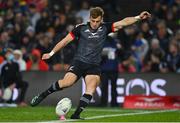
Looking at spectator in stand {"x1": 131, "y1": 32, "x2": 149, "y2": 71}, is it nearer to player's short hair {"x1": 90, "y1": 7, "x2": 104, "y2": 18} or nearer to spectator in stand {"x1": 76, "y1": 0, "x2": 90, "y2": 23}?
spectator in stand {"x1": 76, "y1": 0, "x2": 90, "y2": 23}

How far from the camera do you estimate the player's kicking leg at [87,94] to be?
1550cm

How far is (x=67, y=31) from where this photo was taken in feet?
85.1

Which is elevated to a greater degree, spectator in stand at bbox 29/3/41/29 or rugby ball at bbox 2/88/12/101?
spectator in stand at bbox 29/3/41/29

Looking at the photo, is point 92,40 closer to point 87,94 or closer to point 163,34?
point 87,94

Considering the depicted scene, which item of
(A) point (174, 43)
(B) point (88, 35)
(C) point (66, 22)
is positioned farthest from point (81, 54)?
(C) point (66, 22)

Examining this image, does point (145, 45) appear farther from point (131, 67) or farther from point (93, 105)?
point (93, 105)

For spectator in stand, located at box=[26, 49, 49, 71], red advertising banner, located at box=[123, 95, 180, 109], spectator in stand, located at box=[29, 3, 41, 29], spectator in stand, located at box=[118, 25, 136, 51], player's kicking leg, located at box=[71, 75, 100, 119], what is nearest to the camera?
player's kicking leg, located at box=[71, 75, 100, 119]

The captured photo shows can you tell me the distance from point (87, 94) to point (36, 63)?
10.2m

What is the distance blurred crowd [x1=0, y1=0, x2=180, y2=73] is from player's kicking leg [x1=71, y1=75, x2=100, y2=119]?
7.79 m

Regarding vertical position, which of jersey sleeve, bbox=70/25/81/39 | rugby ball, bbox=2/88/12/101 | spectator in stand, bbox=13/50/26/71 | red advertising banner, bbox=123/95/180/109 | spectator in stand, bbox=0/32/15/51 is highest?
jersey sleeve, bbox=70/25/81/39

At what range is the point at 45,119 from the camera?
15586 mm

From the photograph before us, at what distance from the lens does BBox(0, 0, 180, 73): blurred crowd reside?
25.2 metres

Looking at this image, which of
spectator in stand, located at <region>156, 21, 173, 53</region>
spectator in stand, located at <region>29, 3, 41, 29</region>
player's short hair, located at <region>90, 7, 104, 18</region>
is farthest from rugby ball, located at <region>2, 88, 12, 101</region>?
player's short hair, located at <region>90, 7, 104, 18</region>

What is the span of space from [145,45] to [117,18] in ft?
12.0
